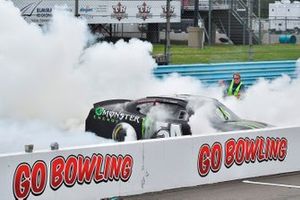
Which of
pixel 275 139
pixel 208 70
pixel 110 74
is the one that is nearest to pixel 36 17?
pixel 208 70

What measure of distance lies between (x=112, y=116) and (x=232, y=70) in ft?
33.4

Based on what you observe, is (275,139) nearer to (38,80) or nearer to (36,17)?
(38,80)

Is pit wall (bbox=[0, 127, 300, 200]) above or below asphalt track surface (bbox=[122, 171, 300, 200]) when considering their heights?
above

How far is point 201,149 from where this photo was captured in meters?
9.96

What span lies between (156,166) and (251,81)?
1354cm

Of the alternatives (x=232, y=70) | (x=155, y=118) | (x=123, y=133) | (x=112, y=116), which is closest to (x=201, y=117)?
(x=155, y=118)

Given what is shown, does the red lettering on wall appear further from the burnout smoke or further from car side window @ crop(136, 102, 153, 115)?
car side window @ crop(136, 102, 153, 115)

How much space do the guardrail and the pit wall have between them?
25.2 feet

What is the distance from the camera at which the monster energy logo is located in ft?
38.9

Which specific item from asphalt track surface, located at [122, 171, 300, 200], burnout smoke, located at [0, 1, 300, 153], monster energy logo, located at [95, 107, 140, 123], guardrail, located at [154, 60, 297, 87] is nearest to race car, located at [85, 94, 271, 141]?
monster energy logo, located at [95, 107, 140, 123]

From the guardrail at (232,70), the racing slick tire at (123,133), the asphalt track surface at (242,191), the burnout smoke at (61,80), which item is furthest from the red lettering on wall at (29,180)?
the guardrail at (232,70)

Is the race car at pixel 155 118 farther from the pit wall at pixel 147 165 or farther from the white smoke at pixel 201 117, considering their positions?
the pit wall at pixel 147 165

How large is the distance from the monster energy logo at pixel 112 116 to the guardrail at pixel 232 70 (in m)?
5.97

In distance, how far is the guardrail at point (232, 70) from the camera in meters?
19.7
